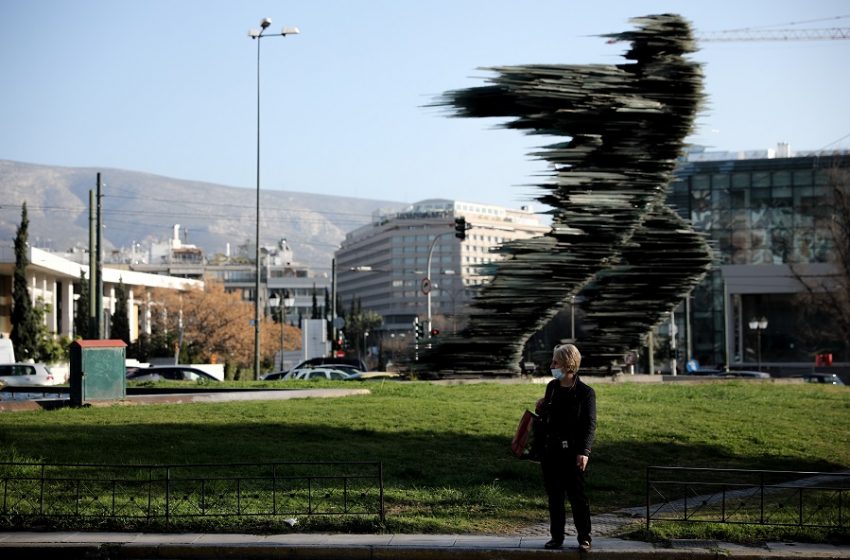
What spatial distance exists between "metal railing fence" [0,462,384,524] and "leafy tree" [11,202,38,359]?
46.4 meters

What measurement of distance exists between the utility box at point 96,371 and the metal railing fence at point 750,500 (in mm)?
10972

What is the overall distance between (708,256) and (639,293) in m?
2.14

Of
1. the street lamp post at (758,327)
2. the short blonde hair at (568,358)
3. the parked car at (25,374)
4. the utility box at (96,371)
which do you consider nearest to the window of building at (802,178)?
the street lamp post at (758,327)

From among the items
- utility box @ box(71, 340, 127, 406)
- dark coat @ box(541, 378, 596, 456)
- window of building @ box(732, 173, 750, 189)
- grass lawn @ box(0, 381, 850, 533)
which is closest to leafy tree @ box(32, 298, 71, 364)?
utility box @ box(71, 340, 127, 406)

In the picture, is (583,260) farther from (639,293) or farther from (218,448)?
(218,448)

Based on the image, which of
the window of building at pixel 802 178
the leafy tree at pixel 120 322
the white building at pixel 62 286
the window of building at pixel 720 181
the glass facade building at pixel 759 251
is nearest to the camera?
the white building at pixel 62 286

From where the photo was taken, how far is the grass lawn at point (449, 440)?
14.3 m

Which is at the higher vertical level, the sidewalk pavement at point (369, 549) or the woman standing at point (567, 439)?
the woman standing at point (567, 439)

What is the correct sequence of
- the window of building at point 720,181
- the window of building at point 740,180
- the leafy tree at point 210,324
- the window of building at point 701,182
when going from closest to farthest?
the window of building at point 740,180, the window of building at point 720,181, the window of building at point 701,182, the leafy tree at point 210,324

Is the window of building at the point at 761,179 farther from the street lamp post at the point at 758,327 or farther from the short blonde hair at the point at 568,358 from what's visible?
the short blonde hair at the point at 568,358

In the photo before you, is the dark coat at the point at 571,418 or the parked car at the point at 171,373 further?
the parked car at the point at 171,373

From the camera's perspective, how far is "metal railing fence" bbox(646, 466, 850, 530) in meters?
12.1

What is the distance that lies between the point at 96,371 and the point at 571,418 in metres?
14.0

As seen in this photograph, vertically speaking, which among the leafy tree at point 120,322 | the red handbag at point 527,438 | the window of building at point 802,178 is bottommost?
the red handbag at point 527,438
